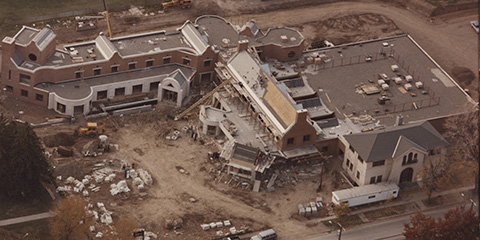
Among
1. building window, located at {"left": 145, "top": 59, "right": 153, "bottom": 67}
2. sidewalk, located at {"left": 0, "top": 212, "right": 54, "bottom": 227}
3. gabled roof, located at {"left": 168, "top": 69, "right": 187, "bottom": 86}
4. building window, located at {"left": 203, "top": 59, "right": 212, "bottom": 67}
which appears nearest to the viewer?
sidewalk, located at {"left": 0, "top": 212, "right": 54, "bottom": 227}

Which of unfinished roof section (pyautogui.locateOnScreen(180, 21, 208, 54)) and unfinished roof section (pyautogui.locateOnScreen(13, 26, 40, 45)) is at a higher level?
unfinished roof section (pyautogui.locateOnScreen(180, 21, 208, 54))

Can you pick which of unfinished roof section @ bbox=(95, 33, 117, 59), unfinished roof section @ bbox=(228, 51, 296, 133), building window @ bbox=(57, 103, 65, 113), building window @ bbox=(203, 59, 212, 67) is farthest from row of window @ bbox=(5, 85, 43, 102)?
unfinished roof section @ bbox=(228, 51, 296, 133)

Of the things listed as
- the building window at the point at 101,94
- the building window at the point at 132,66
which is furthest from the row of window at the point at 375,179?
the building window at the point at 101,94

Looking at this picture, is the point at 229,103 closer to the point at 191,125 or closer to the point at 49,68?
the point at 191,125

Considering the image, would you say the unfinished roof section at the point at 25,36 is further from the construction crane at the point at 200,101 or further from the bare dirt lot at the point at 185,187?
the construction crane at the point at 200,101

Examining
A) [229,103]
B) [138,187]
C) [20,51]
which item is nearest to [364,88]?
[229,103]

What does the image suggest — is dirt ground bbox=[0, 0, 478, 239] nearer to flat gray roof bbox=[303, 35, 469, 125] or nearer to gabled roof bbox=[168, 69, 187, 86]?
gabled roof bbox=[168, 69, 187, 86]

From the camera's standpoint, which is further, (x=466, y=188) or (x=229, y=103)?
(x=229, y=103)
